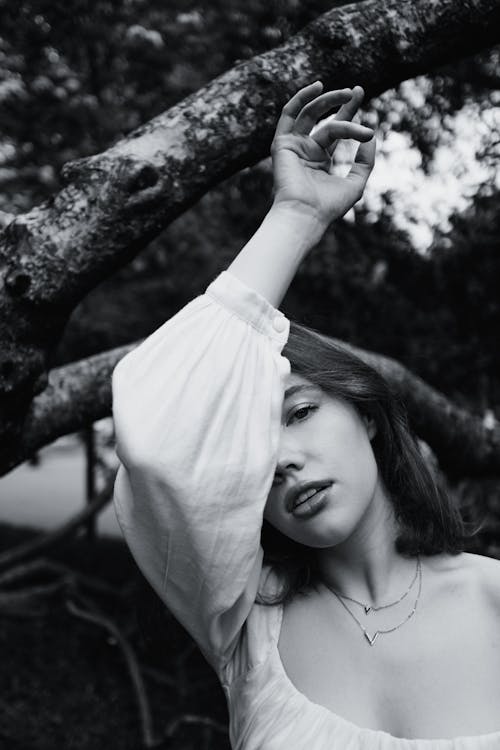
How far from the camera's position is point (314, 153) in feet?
5.44

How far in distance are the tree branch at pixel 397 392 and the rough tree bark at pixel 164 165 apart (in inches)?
8.6

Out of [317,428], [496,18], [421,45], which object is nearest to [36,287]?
[317,428]

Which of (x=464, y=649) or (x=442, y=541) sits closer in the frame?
(x=464, y=649)

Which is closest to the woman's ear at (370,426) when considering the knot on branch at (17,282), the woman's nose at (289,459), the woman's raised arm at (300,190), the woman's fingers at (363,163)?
the woman's nose at (289,459)

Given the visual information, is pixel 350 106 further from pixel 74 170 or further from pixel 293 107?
pixel 74 170

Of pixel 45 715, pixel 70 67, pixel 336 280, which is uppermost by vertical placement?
pixel 70 67

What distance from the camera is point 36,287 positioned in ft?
5.34

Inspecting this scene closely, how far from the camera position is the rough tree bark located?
1.65m

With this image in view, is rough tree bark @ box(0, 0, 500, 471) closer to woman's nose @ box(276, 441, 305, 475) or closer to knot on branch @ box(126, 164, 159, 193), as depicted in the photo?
knot on branch @ box(126, 164, 159, 193)

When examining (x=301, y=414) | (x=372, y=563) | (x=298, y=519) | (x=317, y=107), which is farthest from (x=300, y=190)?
(x=372, y=563)

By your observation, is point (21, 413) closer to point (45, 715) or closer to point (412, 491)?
point (412, 491)

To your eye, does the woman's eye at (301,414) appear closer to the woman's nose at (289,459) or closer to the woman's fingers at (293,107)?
the woman's nose at (289,459)

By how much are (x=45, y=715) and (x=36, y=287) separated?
314 centimetres

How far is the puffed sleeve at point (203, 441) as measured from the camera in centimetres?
140
